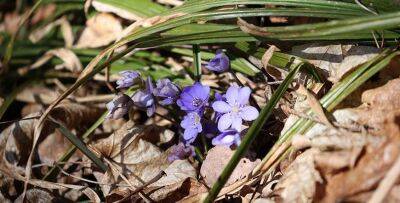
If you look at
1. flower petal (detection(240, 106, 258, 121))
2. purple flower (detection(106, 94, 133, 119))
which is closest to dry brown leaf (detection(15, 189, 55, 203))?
purple flower (detection(106, 94, 133, 119))

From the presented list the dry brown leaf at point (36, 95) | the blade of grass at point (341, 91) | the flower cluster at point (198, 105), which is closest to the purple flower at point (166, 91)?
the flower cluster at point (198, 105)

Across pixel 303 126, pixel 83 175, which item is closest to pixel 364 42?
pixel 303 126

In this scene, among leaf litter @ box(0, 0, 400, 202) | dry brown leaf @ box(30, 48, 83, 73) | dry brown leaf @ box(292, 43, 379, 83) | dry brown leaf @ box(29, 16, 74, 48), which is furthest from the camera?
dry brown leaf @ box(29, 16, 74, 48)

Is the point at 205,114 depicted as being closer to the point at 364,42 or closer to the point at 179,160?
the point at 179,160

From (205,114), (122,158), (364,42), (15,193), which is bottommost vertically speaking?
(15,193)

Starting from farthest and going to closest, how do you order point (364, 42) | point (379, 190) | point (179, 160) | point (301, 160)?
point (179, 160), point (364, 42), point (301, 160), point (379, 190)

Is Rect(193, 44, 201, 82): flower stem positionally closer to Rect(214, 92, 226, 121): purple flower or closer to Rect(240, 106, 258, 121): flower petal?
Rect(214, 92, 226, 121): purple flower
